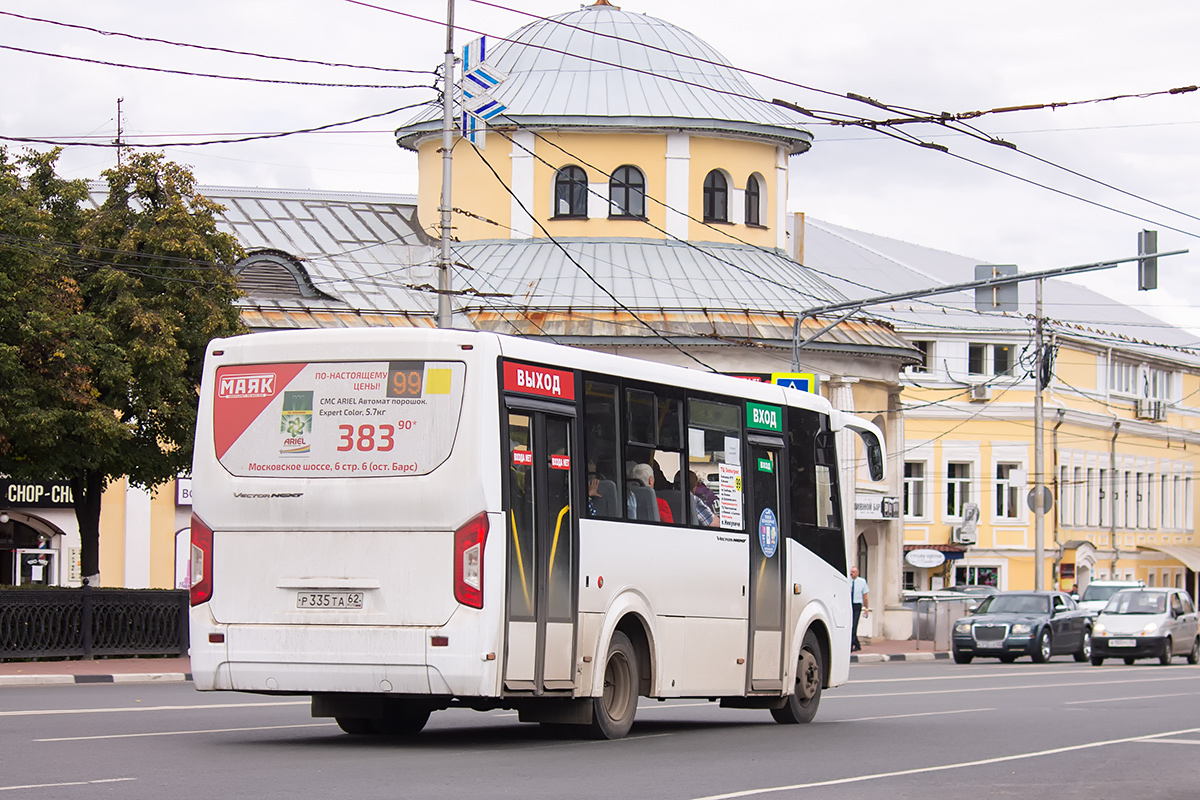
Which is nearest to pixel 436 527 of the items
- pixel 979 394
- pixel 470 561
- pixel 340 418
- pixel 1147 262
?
pixel 470 561

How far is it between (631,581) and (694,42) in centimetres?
3816

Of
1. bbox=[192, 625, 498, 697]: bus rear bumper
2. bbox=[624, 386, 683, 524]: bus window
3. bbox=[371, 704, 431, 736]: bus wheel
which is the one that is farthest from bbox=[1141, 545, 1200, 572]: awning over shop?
bbox=[192, 625, 498, 697]: bus rear bumper

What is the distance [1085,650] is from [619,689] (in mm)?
27127

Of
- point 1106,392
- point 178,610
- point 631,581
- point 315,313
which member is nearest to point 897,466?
point 315,313

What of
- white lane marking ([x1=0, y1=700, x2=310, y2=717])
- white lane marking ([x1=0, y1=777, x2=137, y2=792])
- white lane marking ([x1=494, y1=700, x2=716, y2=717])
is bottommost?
white lane marking ([x1=494, y1=700, x2=716, y2=717])

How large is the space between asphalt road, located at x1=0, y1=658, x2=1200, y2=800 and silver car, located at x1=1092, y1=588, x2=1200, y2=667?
53.2 feet

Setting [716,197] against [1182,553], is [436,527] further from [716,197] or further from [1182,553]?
[1182,553]

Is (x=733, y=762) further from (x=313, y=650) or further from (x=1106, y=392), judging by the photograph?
(x=1106, y=392)

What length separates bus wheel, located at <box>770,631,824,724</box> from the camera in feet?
59.6

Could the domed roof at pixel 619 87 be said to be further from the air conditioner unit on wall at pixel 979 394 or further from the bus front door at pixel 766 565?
the bus front door at pixel 766 565

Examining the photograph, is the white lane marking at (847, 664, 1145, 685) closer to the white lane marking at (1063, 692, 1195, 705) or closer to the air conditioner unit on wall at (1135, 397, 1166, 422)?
the white lane marking at (1063, 692, 1195, 705)

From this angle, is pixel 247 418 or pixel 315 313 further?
pixel 315 313

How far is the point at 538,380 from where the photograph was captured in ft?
46.8

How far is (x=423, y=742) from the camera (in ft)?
48.4
